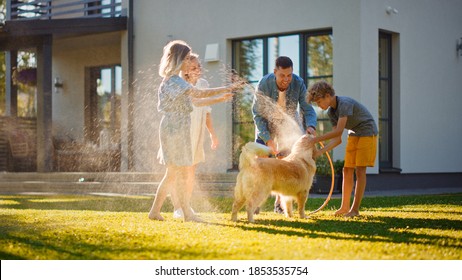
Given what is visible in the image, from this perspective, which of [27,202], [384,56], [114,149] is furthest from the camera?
[114,149]

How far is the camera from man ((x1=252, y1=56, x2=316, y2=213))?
6203 mm

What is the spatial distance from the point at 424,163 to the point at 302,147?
6.91 m

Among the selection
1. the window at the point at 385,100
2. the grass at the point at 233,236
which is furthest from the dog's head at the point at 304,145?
the window at the point at 385,100

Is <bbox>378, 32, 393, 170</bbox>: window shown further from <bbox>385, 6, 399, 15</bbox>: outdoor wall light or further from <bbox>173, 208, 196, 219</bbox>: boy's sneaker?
<bbox>173, 208, 196, 219</bbox>: boy's sneaker

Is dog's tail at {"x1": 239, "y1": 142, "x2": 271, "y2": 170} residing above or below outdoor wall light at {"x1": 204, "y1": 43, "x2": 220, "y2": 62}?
below

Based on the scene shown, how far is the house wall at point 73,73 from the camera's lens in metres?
15.1

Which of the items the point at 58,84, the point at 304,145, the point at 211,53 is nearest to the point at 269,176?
the point at 304,145

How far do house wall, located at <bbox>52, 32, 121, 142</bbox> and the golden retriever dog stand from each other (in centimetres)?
988

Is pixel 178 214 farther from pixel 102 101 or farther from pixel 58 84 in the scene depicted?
pixel 58 84

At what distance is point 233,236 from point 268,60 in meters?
7.53

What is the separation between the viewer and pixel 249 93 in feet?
39.2

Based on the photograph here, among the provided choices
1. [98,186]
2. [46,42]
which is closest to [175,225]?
[98,186]

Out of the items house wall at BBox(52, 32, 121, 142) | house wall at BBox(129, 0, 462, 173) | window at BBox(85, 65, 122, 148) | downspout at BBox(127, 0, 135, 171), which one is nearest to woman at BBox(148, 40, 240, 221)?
house wall at BBox(129, 0, 462, 173)
